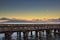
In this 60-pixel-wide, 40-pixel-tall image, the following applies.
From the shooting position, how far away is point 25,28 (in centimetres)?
1132

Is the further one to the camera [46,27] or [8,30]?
[46,27]

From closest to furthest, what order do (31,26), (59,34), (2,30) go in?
1. (2,30)
2. (31,26)
3. (59,34)

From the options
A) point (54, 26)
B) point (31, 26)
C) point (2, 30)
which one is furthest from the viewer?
point (54, 26)

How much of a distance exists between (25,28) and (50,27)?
2079 millimetres

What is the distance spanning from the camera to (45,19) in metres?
15.7

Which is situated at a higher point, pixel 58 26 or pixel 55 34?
pixel 58 26

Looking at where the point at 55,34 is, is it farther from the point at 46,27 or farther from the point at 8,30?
the point at 8,30

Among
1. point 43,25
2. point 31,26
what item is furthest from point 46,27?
point 31,26

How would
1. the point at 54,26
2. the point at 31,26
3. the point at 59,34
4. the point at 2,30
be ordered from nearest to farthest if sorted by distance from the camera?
the point at 2,30, the point at 31,26, the point at 54,26, the point at 59,34

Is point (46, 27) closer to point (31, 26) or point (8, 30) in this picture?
point (31, 26)

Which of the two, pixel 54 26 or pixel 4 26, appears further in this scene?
pixel 54 26

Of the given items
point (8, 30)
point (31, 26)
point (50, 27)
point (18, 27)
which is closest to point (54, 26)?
point (50, 27)

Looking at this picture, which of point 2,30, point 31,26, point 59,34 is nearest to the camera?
point 2,30

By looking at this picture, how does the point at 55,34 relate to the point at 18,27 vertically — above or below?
below
